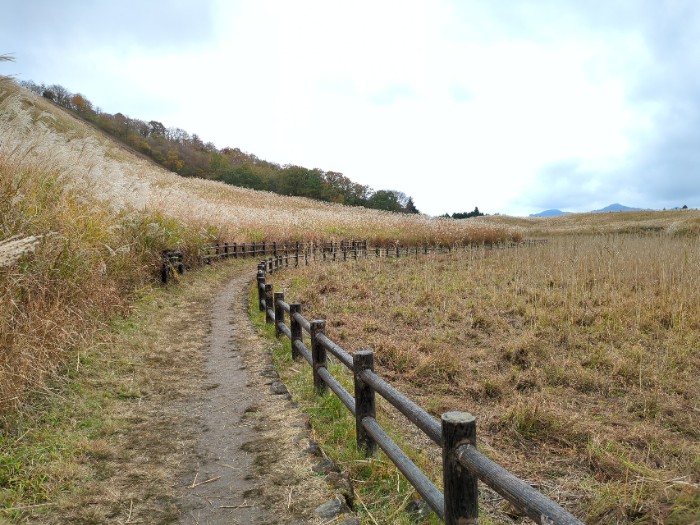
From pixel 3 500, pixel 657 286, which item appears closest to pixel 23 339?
pixel 3 500

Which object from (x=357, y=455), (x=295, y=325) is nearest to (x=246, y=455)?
(x=357, y=455)

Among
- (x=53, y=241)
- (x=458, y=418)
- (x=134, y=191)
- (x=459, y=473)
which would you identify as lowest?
(x=459, y=473)

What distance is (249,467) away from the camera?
4.24 meters

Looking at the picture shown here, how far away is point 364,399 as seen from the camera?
169 inches

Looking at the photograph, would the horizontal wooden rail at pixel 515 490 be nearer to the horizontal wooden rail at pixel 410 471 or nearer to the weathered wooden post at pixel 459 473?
the weathered wooden post at pixel 459 473

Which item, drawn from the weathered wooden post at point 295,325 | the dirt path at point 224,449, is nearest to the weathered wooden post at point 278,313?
the dirt path at point 224,449

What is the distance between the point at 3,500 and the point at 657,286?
13.1 m

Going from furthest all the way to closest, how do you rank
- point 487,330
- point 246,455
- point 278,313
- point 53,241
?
point 487,330, point 278,313, point 53,241, point 246,455

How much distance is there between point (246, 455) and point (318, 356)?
1.57m

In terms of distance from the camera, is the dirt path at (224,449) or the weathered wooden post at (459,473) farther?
the dirt path at (224,449)

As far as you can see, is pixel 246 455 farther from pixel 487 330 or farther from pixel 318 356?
pixel 487 330

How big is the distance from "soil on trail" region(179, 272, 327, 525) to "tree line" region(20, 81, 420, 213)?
72268 mm

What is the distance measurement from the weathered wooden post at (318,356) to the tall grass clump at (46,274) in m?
2.96

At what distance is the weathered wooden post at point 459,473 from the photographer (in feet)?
8.66
